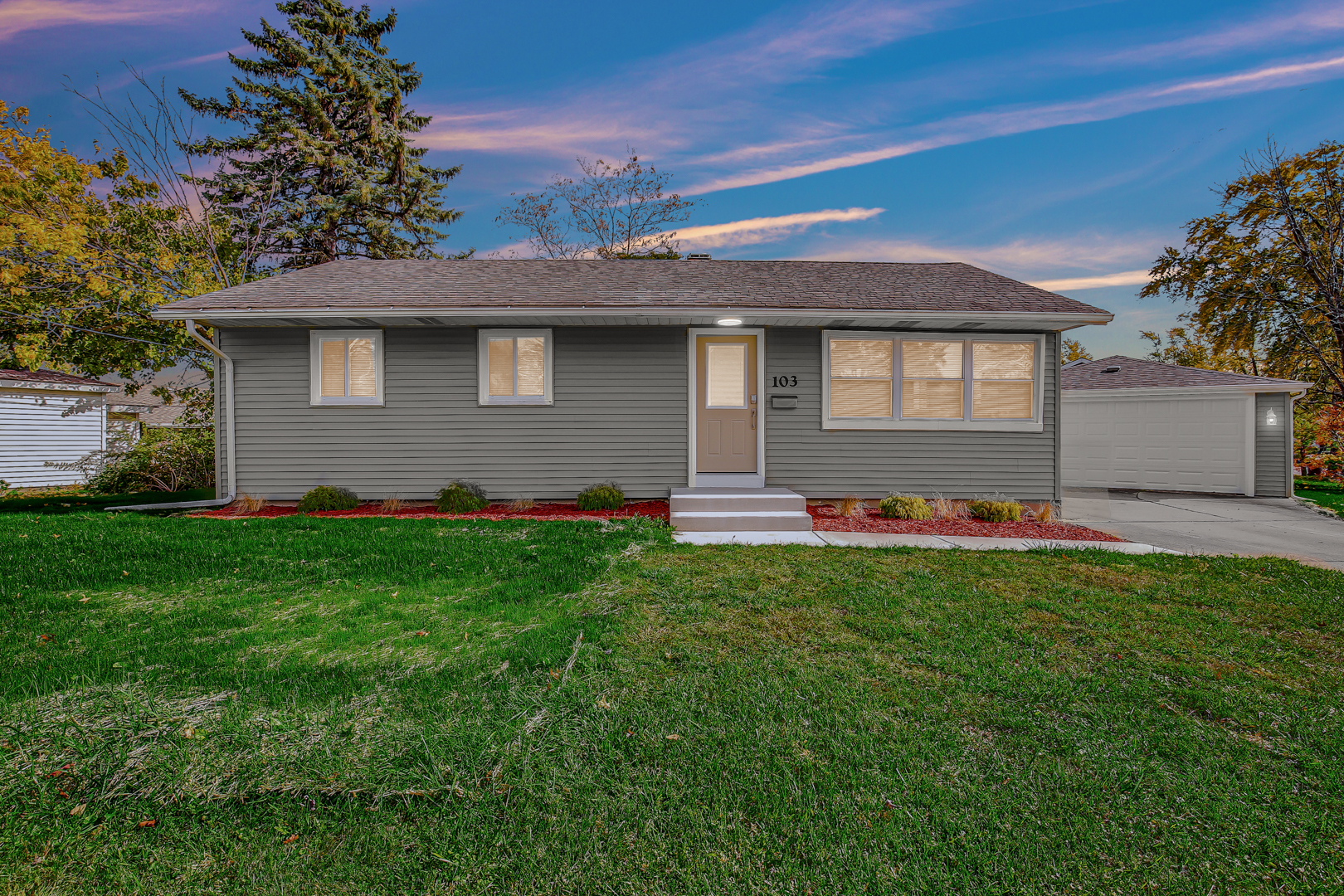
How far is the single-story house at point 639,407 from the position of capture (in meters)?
8.41

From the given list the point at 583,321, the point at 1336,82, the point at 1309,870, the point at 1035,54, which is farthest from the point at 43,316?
the point at 1336,82

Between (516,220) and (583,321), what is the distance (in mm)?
12859

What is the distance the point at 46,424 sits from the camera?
16438mm

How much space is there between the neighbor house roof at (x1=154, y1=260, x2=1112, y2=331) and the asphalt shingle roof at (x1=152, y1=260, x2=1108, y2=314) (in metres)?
0.02

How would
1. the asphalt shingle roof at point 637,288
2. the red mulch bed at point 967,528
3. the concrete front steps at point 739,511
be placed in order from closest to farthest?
1. the red mulch bed at point 967,528
2. the concrete front steps at point 739,511
3. the asphalt shingle roof at point 637,288

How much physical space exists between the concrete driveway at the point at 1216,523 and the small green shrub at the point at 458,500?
858cm

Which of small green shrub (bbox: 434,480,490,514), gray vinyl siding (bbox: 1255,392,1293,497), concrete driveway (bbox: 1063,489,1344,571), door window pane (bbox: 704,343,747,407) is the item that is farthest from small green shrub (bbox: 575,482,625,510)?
gray vinyl siding (bbox: 1255,392,1293,497)

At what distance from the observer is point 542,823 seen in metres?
1.80

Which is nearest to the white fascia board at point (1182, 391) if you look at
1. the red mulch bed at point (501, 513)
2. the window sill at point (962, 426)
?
the window sill at point (962, 426)

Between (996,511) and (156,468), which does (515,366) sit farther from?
(156,468)

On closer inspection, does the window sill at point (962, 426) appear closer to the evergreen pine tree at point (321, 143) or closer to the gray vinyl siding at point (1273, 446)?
the gray vinyl siding at point (1273, 446)

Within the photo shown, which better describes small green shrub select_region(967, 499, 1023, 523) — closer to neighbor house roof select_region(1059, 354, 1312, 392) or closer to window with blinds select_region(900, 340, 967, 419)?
window with blinds select_region(900, 340, 967, 419)

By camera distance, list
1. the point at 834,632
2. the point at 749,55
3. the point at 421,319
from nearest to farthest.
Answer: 1. the point at 834,632
2. the point at 421,319
3. the point at 749,55

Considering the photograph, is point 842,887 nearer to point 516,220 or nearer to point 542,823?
point 542,823
